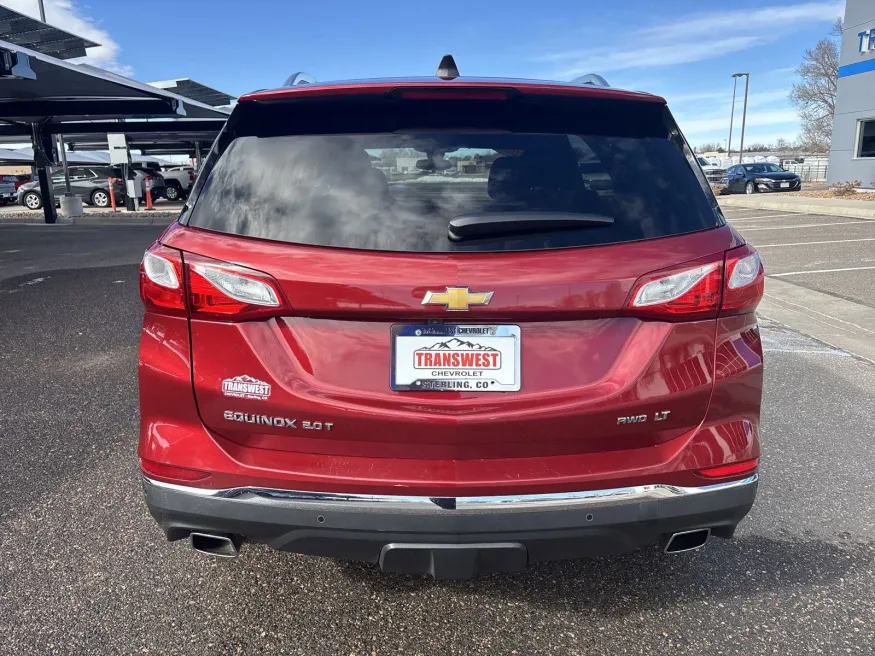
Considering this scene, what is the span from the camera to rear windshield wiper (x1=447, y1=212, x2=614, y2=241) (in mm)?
1951

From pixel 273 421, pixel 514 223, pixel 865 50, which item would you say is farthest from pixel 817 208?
pixel 273 421

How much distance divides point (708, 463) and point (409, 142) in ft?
4.48

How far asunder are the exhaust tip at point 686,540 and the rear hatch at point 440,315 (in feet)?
1.14

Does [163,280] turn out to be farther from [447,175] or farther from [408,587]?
[408,587]

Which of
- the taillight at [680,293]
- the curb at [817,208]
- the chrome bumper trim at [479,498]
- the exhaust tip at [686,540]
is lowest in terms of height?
the curb at [817,208]

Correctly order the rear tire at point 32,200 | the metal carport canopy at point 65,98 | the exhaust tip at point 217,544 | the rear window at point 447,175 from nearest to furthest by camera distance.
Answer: the rear window at point 447,175 < the exhaust tip at point 217,544 < the metal carport canopy at point 65,98 < the rear tire at point 32,200

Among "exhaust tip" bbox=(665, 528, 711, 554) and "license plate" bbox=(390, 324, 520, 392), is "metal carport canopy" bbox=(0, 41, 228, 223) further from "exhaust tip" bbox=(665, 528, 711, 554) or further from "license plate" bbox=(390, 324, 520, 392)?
"exhaust tip" bbox=(665, 528, 711, 554)

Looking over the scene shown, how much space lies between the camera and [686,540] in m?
2.13

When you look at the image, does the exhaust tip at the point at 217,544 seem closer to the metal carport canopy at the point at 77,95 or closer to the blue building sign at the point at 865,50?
the metal carport canopy at the point at 77,95

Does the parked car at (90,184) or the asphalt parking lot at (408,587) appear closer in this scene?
the asphalt parking lot at (408,587)

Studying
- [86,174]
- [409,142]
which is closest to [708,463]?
[409,142]

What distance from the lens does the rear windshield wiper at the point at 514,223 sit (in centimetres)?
195

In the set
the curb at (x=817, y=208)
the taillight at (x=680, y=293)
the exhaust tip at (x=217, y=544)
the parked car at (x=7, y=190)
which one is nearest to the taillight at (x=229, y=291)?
the exhaust tip at (x=217, y=544)

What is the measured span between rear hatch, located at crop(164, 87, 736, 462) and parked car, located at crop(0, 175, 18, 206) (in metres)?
39.0
